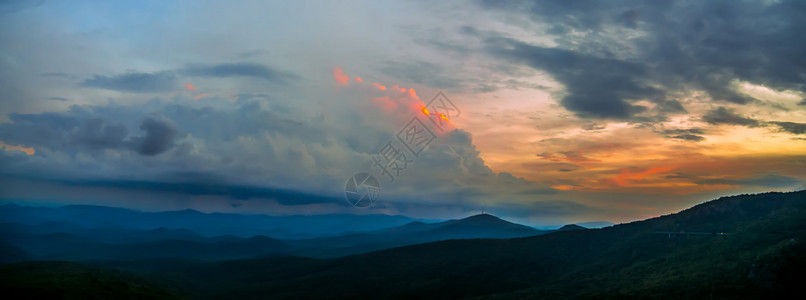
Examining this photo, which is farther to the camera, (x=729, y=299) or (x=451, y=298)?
(x=451, y=298)

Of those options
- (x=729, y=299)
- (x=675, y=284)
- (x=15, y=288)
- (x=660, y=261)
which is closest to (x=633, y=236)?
(x=660, y=261)

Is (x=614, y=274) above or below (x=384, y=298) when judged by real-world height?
above

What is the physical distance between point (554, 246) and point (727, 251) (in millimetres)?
77177

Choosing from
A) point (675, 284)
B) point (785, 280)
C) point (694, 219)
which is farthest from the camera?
point (694, 219)

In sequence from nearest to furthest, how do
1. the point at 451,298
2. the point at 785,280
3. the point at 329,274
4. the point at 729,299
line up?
1. the point at 729,299
2. the point at 785,280
3. the point at 451,298
4. the point at 329,274

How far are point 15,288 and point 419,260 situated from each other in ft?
447

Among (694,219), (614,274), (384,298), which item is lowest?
(384,298)

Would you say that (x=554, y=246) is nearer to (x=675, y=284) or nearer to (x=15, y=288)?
(x=675, y=284)

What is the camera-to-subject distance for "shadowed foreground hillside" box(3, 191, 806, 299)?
307 feet

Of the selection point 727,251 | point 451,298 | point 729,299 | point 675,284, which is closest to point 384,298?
point 451,298

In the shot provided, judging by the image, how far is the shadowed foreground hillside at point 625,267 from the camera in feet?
307

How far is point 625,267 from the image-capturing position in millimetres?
134875

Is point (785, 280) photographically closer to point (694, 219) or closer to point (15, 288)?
point (694, 219)

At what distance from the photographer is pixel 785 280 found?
286 feet
